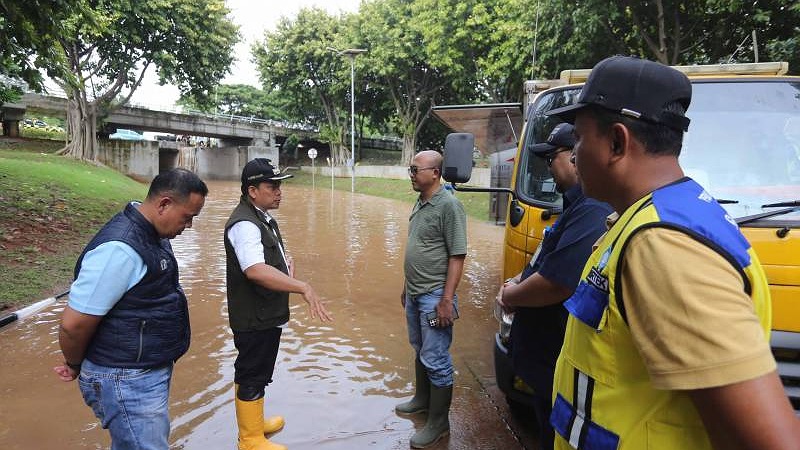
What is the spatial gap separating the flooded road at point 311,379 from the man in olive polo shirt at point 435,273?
325 mm

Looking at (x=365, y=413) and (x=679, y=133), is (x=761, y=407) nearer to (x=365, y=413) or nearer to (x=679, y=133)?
(x=679, y=133)

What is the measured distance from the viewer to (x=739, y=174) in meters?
2.93

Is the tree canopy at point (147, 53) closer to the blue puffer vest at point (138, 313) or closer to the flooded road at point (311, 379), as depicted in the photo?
the flooded road at point (311, 379)

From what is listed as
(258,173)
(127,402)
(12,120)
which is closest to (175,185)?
(258,173)

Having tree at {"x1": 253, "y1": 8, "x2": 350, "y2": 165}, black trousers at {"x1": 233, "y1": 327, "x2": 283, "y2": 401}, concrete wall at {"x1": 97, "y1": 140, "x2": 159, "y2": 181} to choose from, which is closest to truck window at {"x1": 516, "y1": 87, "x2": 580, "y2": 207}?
black trousers at {"x1": 233, "y1": 327, "x2": 283, "y2": 401}

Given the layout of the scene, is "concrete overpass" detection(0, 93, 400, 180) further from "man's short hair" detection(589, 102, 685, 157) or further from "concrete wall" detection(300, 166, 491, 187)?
"man's short hair" detection(589, 102, 685, 157)

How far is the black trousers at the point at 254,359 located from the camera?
3.11m

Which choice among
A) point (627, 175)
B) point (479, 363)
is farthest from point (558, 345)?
point (479, 363)

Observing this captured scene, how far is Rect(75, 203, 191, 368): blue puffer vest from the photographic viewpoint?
7.02 ft

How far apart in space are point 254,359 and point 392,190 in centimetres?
2575

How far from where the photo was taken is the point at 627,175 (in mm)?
1149

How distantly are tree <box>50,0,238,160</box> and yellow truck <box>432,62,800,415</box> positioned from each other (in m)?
24.1

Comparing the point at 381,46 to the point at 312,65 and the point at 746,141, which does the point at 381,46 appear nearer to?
the point at 312,65

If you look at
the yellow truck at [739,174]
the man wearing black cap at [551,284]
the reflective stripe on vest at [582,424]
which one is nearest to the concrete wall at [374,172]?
the yellow truck at [739,174]
